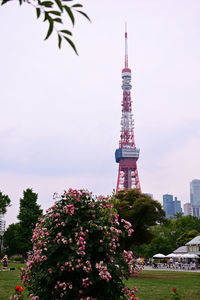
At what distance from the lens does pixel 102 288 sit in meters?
6.85

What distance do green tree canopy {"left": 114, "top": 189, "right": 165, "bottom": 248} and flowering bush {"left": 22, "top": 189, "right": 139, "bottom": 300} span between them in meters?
20.6

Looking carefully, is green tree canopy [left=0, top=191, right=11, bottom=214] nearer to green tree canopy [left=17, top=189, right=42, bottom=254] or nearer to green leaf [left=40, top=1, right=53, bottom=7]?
green tree canopy [left=17, top=189, right=42, bottom=254]

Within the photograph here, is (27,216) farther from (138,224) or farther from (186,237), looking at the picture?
(186,237)

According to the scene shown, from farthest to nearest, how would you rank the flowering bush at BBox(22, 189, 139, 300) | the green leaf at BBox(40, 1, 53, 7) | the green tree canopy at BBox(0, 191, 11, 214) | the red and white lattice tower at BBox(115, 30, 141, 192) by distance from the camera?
the red and white lattice tower at BBox(115, 30, 141, 192)
the green tree canopy at BBox(0, 191, 11, 214)
the flowering bush at BBox(22, 189, 139, 300)
the green leaf at BBox(40, 1, 53, 7)

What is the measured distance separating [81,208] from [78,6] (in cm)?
542

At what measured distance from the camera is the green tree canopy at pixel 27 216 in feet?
178

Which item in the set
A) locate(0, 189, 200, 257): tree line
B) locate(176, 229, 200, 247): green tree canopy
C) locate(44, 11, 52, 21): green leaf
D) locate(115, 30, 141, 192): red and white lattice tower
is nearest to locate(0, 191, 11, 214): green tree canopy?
locate(0, 189, 200, 257): tree line

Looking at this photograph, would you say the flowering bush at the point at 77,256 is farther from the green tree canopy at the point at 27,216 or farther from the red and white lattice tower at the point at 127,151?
the red and white lattice tower at the point at 127,151

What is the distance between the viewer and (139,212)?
28516 millimetres

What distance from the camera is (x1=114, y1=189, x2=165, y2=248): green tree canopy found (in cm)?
2841

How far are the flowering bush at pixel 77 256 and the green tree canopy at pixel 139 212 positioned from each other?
A: 2058 centimetres

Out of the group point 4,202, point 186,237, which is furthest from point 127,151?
point 4,202

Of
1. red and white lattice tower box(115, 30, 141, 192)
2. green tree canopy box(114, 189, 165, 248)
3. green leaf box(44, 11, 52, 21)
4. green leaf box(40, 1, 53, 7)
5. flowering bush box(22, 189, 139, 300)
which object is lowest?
flowering bush box(22, 189, 139, 300)

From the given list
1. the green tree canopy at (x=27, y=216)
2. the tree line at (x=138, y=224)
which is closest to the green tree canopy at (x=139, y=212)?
the tree line at (x=138, y=224)
